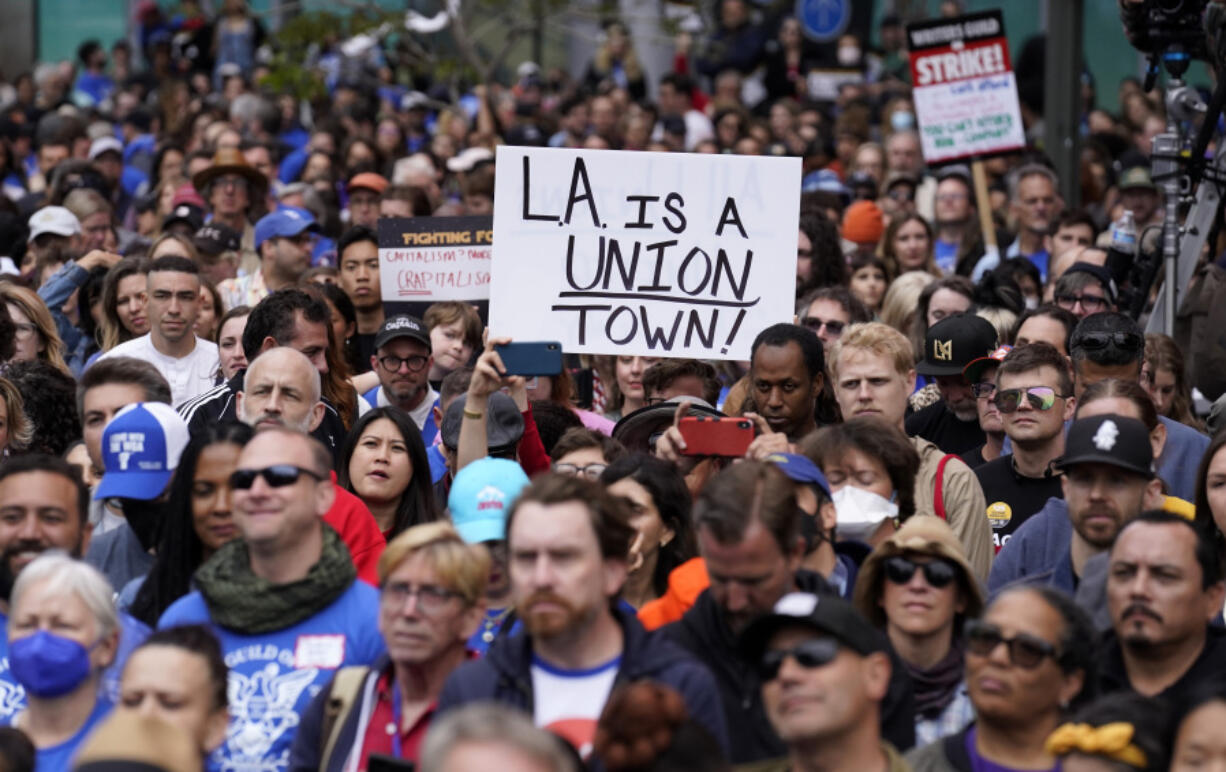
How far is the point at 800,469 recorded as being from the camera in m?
5.96

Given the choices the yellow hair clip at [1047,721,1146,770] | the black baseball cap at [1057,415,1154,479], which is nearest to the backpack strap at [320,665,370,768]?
the yellow hair clip at [1047,721,1146,770]

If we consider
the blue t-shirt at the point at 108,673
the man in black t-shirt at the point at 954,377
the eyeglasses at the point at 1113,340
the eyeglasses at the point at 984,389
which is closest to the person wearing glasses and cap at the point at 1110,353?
the eyeglasses at the point at 1113,340

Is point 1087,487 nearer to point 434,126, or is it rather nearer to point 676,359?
point 676,359

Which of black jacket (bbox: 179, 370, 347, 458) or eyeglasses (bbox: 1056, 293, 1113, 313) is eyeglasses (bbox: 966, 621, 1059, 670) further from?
eyeglasses (bbox: 1056, 293, 1113, 313)

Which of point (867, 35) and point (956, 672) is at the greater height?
point (867, 35)

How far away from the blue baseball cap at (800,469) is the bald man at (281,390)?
2102mm

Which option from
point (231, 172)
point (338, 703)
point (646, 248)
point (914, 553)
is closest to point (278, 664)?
point (338, 703)

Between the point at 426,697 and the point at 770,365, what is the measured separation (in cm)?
262

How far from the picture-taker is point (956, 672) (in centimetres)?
552

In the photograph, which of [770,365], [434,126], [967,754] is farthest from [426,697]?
[434,126]

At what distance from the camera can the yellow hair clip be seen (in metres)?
4.51

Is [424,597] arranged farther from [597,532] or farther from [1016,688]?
[1016,688]

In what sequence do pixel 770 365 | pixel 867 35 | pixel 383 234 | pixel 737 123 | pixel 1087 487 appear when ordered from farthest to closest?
pixel 867 35
pixel 737 123
pixel 383 234
pixel 770 365
pixel 1087 487

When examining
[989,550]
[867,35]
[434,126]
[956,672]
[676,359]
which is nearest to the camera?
[956,672]
